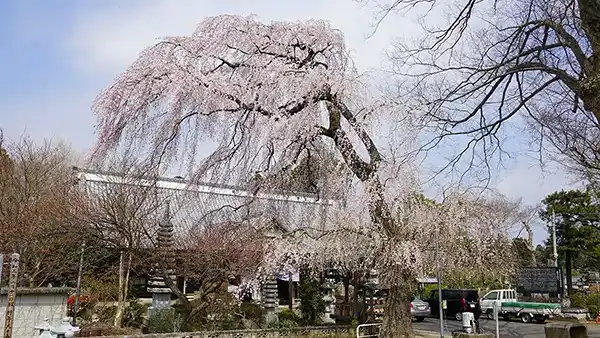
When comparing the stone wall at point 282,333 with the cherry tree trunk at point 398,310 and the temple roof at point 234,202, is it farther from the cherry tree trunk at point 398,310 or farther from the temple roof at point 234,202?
the temple roof at point 234,202

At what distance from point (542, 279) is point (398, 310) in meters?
14.5

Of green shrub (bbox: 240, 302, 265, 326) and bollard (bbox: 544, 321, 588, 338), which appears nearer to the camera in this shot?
bollard (bbox: 544, 321, 588, 338)

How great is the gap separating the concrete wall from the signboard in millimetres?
20185

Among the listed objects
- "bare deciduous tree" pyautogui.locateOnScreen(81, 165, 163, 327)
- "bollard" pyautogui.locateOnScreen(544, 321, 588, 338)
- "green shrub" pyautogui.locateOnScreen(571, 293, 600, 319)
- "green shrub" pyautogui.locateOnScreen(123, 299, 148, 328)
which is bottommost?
"green shrub" pyautogui.locateOnScreen(571, 293, 600, 319)

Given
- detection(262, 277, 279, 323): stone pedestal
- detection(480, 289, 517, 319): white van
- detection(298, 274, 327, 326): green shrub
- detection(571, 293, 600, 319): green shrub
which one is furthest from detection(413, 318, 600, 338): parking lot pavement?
detection(262, 277, 279, 323): stone pedestal

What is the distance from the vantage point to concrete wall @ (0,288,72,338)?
969 centimetres

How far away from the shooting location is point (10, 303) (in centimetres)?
720

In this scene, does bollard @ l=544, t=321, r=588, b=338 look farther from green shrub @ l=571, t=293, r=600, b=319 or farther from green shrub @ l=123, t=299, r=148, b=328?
green shrub @ l=571, t=293, r=600, b=319

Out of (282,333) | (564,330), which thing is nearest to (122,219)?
(282,333)

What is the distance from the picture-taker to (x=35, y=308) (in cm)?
987

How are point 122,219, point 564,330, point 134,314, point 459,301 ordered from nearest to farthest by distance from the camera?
point 564,330, point 122,219, point 134,314, point 459,301

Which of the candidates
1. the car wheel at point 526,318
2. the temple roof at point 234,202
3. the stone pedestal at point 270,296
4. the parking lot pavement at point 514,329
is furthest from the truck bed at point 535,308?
the temple roof at point 234,202

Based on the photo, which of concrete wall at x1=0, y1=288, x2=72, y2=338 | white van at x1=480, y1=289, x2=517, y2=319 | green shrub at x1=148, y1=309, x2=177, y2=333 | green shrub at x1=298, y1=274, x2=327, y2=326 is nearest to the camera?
concrete wall at x1=0, y1=288, x2=72, y2=338

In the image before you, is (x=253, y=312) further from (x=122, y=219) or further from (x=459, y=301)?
(x=459, y=301)
